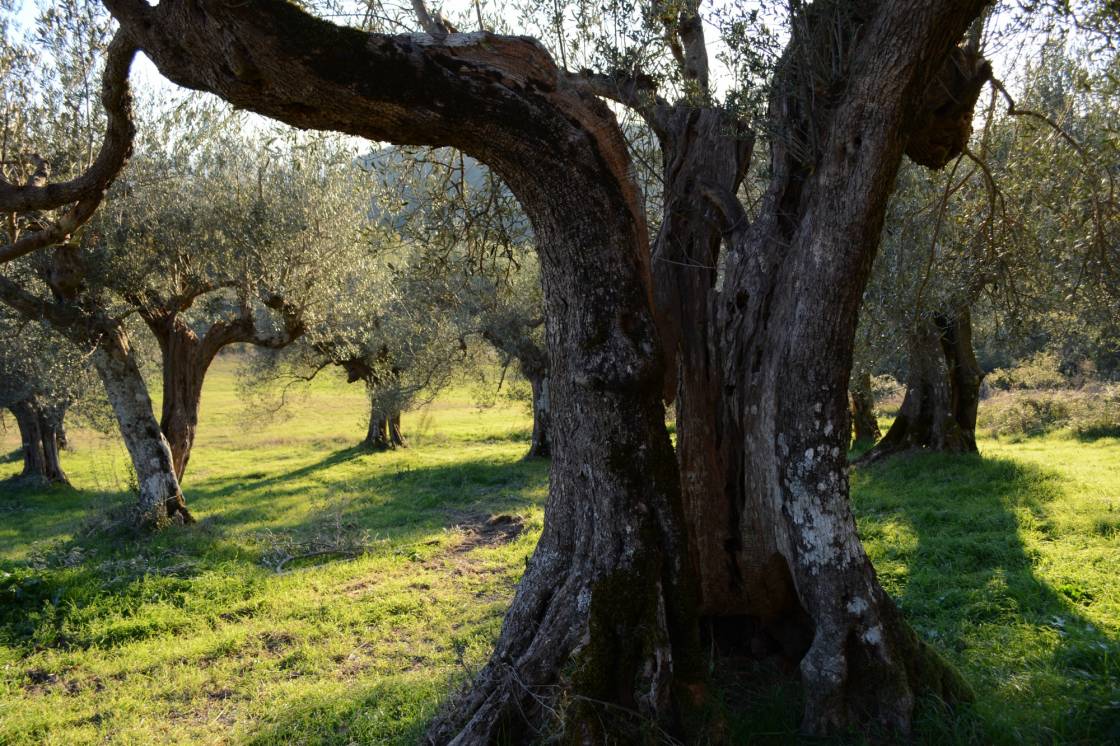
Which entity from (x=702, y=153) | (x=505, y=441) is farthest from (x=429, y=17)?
(x=505, y=441)

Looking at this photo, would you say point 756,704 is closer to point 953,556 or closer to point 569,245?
point 569,245

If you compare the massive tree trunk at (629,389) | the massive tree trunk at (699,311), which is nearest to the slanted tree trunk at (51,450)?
the massive tree trunk at (699,311)

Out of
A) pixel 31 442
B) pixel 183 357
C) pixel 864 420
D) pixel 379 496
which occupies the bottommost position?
pixel 379 496

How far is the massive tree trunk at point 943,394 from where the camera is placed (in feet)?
51.2

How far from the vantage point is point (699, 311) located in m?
6.22

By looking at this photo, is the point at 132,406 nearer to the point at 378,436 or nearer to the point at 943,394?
the point at 943,394

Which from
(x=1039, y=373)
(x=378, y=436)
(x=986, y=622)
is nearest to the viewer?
(x=986, y=622)

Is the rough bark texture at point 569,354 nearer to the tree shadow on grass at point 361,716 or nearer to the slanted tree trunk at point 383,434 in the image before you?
the tree shadow on grass at point 361,716

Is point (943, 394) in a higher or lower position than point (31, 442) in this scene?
higher

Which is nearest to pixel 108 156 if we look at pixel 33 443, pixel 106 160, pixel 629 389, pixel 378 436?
pixel 106 160

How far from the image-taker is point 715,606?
6.04 metres

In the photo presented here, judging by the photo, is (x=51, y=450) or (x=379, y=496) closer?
(x=379, y=496)

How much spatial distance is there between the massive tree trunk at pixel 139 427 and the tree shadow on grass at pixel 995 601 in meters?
12.5

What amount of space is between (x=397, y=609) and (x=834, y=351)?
23.4 feet
